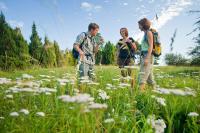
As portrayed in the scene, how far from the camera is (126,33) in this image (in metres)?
8.73

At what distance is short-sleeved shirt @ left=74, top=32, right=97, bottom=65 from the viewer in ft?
25.0

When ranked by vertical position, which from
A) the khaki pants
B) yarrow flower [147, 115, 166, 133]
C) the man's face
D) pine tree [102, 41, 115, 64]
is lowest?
yarrow flower [147, 115, 166, 133]

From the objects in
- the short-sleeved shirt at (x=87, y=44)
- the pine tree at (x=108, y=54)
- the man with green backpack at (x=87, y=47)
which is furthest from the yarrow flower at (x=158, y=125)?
the pine tree at (x=108, y=54)

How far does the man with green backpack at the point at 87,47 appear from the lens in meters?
7.55

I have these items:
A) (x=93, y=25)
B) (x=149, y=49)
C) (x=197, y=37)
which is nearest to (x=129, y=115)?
(x=149, y=49)

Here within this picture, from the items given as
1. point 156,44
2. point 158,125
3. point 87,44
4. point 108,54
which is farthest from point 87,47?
point 108,54

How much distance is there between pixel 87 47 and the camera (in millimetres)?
7730

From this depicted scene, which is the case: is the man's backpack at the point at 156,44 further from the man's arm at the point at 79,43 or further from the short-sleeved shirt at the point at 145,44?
the man's arm at the point at 79,43

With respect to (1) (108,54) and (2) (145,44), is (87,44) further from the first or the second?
(1) (108,54)

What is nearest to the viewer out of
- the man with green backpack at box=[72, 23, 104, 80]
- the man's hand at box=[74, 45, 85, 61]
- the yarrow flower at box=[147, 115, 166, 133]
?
the yarrow flower at box=[147, 115, 166, 133]

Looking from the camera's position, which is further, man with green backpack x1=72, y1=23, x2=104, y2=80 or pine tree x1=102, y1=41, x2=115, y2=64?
pine tree x1=102, y1=41, x2=115, y2=64

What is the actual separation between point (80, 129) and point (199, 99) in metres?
2.66

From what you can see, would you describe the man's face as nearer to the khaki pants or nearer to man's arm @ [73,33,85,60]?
man's arm @ [73,33,85,60]

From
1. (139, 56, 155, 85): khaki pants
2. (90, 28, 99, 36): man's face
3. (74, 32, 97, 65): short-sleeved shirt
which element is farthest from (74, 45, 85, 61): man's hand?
(139, 56, 155, 85): khaki pants
